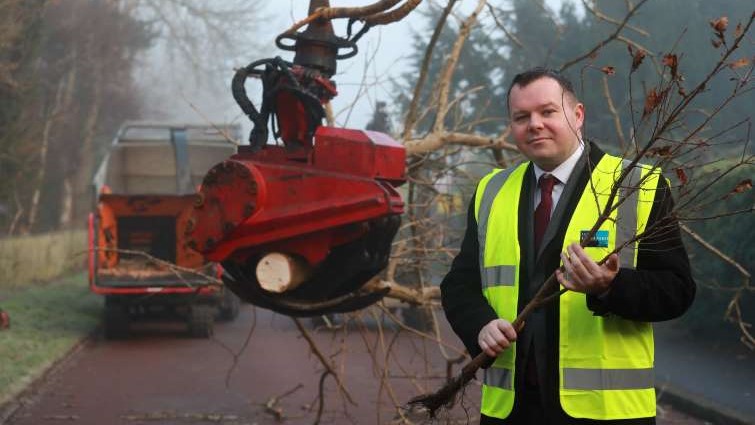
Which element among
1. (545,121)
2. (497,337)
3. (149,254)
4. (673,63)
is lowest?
(149,254)

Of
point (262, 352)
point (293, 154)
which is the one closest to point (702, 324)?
point (262, 352)

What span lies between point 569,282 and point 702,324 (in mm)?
12314

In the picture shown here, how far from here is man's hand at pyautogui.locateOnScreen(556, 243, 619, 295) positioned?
3061 millimetres

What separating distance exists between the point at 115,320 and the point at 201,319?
122 cm

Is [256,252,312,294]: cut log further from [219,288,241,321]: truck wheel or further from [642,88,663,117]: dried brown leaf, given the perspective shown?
[219,288,241,321]: truck wheel

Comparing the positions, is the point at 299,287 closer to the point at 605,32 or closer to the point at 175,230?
the point at 175,230

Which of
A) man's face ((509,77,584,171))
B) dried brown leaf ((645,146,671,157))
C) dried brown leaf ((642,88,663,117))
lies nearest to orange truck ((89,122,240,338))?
man's face ((509,77,584,171))

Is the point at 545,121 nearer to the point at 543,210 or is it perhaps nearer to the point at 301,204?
the point at 543,210

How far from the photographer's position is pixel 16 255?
2109 cm

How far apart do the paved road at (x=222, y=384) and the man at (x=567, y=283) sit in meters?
3.98

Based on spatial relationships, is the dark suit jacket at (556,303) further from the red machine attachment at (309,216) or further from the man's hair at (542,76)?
the red machine attachment at (309,216)

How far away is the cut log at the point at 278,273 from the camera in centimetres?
502

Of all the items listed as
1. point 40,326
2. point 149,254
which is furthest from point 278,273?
point 40,326

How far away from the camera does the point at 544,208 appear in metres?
3.49
